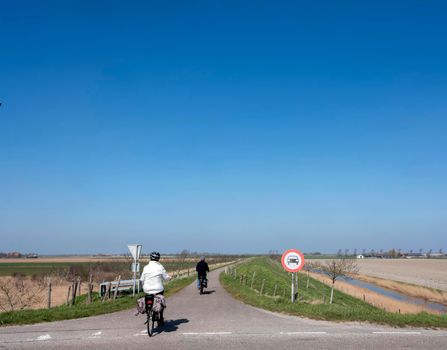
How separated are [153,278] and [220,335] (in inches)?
88.4

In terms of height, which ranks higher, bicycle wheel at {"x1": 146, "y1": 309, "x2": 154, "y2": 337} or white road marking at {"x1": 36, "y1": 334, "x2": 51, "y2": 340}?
bicycle wheel at {"x1": 146, "y1": 309, "x2": 154, "y2": 337}

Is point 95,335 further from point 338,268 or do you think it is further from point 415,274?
point 415,274

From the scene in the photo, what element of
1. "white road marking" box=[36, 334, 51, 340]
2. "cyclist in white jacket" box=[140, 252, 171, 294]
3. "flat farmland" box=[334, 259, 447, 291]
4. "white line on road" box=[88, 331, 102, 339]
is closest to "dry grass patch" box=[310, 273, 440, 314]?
"flat farmland" box=[334, 259, 447, 291]

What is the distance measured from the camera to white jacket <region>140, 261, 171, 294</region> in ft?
33.3

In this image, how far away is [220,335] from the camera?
927 centimetres

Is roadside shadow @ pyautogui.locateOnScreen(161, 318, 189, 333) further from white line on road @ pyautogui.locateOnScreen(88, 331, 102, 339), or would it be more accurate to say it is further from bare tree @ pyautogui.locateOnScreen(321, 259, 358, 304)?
bare tree @ pyautogui.locateOnScreen(321, 259, 358, 304)

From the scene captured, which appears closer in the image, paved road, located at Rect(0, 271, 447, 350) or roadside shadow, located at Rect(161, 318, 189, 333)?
paved road, located at Rect(0, 271, 447, 350)

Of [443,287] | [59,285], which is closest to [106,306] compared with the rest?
[59,285]

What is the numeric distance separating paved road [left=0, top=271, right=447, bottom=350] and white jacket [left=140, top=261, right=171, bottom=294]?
40.3 inches

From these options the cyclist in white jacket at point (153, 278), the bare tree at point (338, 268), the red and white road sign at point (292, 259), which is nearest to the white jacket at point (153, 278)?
the cyclist in white jacket at point (153, 278)

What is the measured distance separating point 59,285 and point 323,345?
1706 inches

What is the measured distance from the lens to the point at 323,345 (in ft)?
27.1

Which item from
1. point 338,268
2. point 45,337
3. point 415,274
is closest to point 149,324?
point 45,337

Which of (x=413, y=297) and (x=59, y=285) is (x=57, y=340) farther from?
(x=413, y=297)
